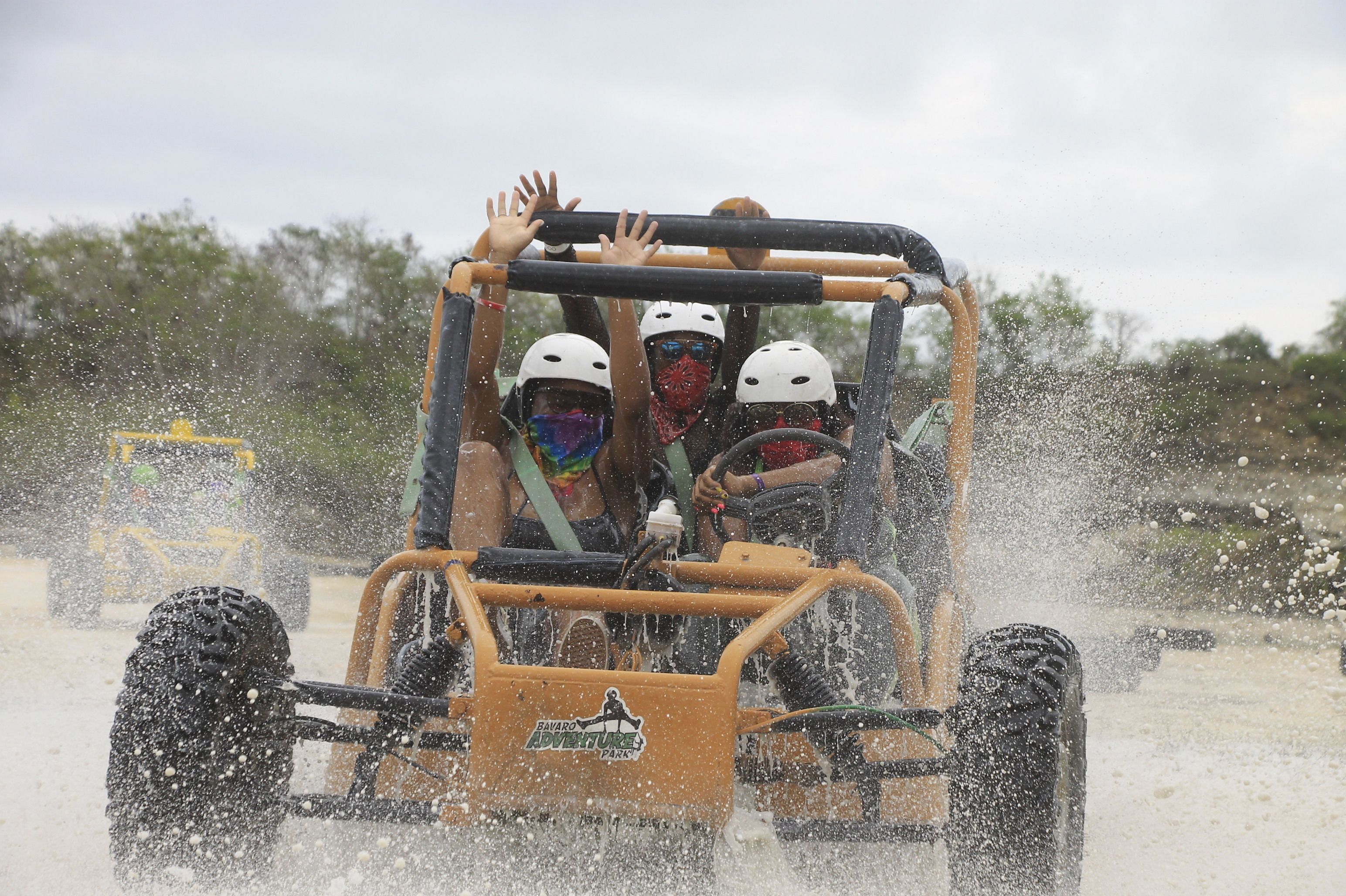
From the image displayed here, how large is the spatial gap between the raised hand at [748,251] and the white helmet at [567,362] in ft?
1.91

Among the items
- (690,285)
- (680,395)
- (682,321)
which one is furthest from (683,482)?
(690,285)

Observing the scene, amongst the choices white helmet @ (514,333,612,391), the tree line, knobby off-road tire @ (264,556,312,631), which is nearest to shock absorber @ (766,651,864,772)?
white helmet @ (514,333,612,391)

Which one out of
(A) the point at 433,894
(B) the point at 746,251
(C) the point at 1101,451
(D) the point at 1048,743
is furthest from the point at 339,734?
(C) the point at 1101,451

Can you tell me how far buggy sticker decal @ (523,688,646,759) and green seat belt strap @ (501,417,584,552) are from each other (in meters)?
1.20

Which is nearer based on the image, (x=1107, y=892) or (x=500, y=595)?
(x=500, y=595)

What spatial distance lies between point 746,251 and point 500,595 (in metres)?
2.18

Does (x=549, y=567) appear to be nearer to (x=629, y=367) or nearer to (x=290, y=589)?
(x=629, y=367)

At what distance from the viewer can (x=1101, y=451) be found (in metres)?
15.2

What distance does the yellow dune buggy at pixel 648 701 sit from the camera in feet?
8.39

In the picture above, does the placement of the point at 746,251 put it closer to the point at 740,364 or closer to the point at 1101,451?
the point at 740,364

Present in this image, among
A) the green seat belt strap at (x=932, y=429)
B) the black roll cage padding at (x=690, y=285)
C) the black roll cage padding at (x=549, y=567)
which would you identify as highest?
the black roll cage padding at (x=690, y=285)

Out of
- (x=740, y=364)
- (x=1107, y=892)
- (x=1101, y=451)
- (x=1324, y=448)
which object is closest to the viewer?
(x=1107, y=892)

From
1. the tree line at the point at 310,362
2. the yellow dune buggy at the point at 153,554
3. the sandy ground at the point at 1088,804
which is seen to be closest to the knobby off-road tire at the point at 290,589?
the yellow dune buggy at the point at 153,554

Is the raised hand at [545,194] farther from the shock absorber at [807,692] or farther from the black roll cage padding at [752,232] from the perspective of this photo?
the shock absorber at [807,692]
